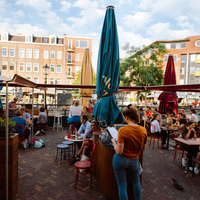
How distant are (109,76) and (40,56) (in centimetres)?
3215

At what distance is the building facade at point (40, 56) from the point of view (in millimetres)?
30656

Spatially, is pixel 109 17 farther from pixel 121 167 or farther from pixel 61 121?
pixel 61 121

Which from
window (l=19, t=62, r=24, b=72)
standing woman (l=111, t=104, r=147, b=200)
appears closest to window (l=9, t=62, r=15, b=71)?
window (l=19, t=62, r=24, b=72)

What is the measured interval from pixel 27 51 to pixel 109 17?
3295 cm

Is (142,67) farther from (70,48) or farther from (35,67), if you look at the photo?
(35,67)

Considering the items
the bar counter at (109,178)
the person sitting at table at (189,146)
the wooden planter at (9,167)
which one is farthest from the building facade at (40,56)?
the bar counter at (109,178)

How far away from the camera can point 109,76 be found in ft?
10.4

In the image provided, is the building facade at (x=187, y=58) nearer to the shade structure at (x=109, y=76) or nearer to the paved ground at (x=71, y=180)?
the paved ground at (x=71, y=180)

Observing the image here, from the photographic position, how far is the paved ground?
3.28 metres

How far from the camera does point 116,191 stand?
9.59 feet

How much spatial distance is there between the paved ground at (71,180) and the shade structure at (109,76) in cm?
173

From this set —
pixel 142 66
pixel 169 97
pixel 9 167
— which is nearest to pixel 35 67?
pixel 142 66

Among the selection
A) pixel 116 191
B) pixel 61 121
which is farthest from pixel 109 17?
pixel 61 121

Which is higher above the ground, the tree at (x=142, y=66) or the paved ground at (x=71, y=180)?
the tree at (x=142, y=66)
